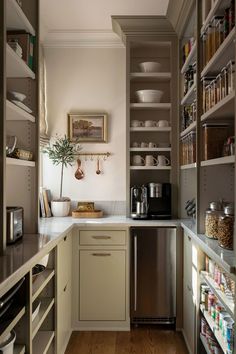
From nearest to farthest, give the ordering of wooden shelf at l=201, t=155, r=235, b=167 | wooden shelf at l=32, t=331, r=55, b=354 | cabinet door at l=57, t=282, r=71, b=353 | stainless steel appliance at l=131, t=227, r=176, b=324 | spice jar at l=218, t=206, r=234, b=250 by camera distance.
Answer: wooden shelf at l=201, t=155, r=235, b=167, spice jar at l=218, t=206, r=234, b=250, wooden shelf at l=32, t=331, r=55, b=354, cabinet door at l=57, t=282, r=71, b=353, stainless steel appliance at l=131, t=227, r=176, b=324

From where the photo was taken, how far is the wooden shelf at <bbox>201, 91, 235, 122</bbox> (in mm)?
1677

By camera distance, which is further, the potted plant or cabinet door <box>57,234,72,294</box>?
the potted plant

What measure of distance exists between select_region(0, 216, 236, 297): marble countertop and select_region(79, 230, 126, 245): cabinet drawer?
0.06 meters

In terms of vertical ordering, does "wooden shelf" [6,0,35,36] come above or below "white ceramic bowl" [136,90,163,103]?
above

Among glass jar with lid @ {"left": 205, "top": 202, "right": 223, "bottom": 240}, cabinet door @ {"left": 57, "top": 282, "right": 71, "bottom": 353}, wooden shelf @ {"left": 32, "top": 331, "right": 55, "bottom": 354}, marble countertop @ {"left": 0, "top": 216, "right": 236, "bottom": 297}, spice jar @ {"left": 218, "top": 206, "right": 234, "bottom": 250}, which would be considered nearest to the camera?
marble countertop @ {"left": 0, "top": 216, "right": 236, "bottom": 297}

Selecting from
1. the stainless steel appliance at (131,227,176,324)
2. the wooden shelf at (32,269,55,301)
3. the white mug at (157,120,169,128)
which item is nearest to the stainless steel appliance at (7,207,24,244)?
the wooden shelf at (32,269,55,301)

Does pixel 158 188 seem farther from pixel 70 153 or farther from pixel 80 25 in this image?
pixel 80 25

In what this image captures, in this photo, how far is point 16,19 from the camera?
2043 millimetres

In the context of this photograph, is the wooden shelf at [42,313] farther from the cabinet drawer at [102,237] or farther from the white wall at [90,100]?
the white wall at [90,100]

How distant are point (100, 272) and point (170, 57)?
7.05 ft

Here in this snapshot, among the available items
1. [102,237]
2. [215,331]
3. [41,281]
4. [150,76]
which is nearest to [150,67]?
[150,76]

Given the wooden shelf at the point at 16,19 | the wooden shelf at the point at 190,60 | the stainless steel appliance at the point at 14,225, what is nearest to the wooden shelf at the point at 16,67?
the wooden shelf at the point at 16,19

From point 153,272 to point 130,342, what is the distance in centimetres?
56

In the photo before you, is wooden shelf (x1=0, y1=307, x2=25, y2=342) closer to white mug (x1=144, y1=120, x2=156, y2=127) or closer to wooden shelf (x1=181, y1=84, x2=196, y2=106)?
wooden shelf (x1=181, y1=84, x2=196, y2=106)
